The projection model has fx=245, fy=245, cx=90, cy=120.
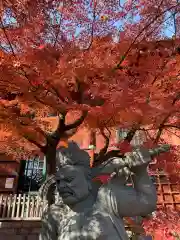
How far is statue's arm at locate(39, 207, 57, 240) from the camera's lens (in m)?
2.74

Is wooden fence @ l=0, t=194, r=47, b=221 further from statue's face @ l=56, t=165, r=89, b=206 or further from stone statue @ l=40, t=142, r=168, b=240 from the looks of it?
statue's face @ l=56, t=165, r=89, b=206

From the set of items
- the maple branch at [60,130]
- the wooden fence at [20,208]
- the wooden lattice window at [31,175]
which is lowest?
the wooden fence at [20,208]

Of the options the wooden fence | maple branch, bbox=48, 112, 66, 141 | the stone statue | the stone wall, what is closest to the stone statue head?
the stone statue

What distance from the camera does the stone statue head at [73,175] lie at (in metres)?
2.71

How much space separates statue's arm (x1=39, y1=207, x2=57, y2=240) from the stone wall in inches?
348

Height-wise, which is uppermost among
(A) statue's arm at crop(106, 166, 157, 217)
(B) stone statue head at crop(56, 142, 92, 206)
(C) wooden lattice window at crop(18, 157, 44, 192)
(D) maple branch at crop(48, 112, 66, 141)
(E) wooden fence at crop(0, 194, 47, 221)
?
(C) wooden lattice window at crop(18, 157, 44, 192)

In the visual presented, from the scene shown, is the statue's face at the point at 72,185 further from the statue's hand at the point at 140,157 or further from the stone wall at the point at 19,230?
the stone wall at the point at 19,230

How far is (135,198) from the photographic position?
8.72 feet

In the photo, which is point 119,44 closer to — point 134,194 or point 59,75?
point 59,75

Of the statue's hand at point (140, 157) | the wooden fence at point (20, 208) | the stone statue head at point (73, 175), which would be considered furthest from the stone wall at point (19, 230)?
the statue's hand at point (140, 157)

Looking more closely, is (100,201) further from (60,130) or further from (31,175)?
(31,175)

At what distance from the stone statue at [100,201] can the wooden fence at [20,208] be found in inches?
348

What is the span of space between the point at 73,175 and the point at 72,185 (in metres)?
0.11

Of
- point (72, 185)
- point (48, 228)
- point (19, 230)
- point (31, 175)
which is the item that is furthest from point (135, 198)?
point (31, 175)
